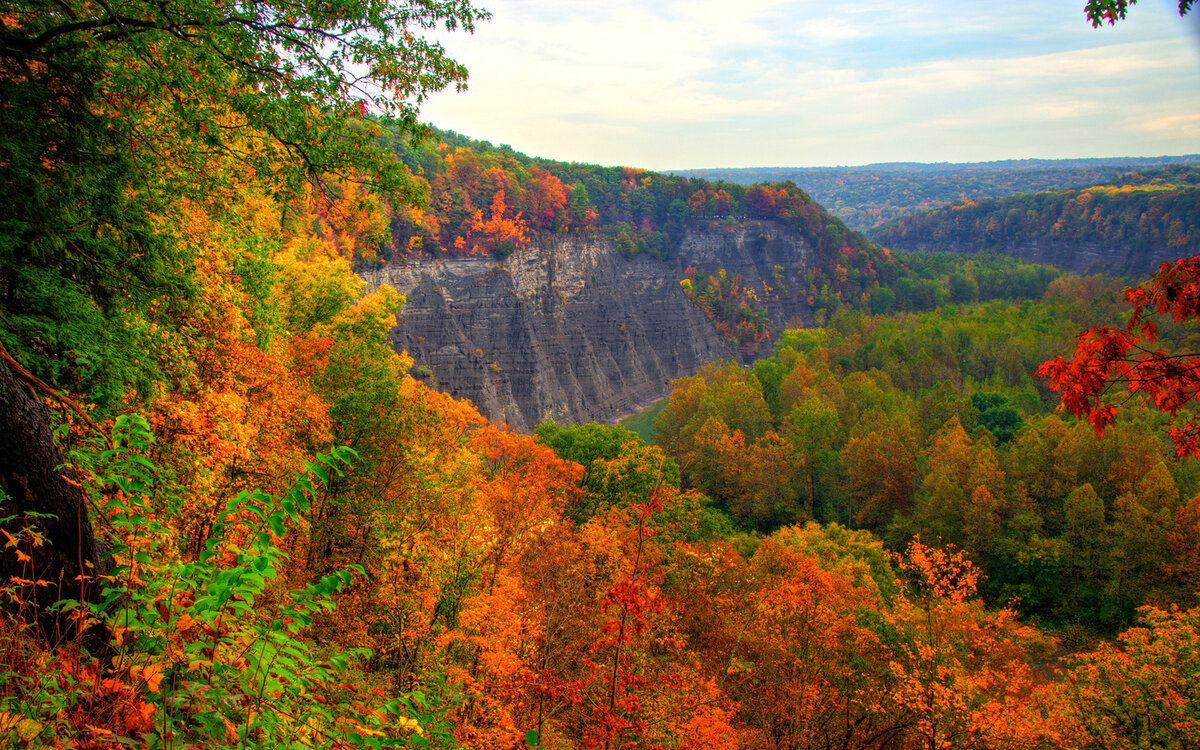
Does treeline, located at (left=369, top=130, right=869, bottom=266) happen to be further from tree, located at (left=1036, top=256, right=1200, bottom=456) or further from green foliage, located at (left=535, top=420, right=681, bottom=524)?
tree, located at (left=1036, top=256, right=1200, bottom=456)

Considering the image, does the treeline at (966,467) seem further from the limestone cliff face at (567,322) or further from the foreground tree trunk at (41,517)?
the foreground tree trunk at (41,517)

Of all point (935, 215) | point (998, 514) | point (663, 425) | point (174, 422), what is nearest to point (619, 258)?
point (663, 425)

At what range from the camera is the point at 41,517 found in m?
4.77

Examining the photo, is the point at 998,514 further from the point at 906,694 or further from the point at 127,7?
the point at 127,7

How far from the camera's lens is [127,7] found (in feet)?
22.9

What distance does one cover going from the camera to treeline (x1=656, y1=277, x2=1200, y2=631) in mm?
30609

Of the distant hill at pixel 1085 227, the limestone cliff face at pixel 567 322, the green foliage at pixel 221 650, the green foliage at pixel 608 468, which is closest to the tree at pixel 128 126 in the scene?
the green foliage at pixel 221 650

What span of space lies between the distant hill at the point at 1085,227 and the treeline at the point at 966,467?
246 ft

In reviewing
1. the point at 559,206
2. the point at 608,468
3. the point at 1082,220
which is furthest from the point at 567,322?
the point at 1082,220

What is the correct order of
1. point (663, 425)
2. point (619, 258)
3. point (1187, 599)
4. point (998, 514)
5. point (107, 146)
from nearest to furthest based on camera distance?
point (107, 146) < point (1187, 599) < point (998, 514) < point (663, 425) < point (619, 258)

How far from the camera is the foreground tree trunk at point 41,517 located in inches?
181

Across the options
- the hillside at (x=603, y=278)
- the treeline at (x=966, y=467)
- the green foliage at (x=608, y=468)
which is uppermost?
the hillside at (x=603, y=278)

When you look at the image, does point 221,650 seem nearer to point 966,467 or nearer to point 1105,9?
point 1105,9

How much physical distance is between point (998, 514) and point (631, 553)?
77.1 ft
